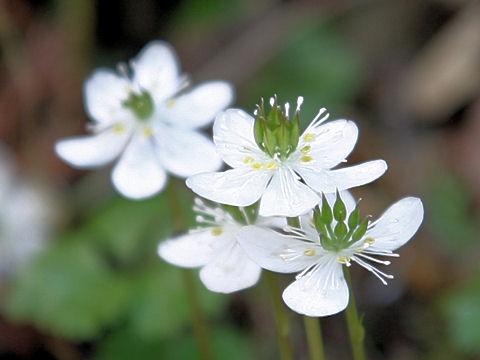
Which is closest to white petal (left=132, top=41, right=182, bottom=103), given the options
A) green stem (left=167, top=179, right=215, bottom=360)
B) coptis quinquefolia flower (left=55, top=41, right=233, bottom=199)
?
coptis quinquefolia flower (left=55, top=41, right=233, bottom=199)

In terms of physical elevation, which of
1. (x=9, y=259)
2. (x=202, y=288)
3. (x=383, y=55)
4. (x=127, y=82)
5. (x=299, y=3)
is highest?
(x=299, y=3)

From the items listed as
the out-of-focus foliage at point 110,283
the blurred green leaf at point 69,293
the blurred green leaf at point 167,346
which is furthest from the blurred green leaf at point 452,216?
the blurred green leaf at point 69,293

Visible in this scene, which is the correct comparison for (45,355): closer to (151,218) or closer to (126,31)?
(151,218)

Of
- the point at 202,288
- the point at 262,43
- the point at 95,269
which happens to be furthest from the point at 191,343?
the point at 262,43

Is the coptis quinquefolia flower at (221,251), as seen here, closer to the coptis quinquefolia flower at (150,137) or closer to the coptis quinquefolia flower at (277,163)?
the coptis quinquefolia flower at (277,163)

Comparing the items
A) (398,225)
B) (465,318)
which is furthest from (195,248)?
(465,318)

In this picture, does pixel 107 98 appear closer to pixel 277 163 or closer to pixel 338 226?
pixel 277 163

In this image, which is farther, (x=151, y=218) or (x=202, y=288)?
(x=151, y=218)
